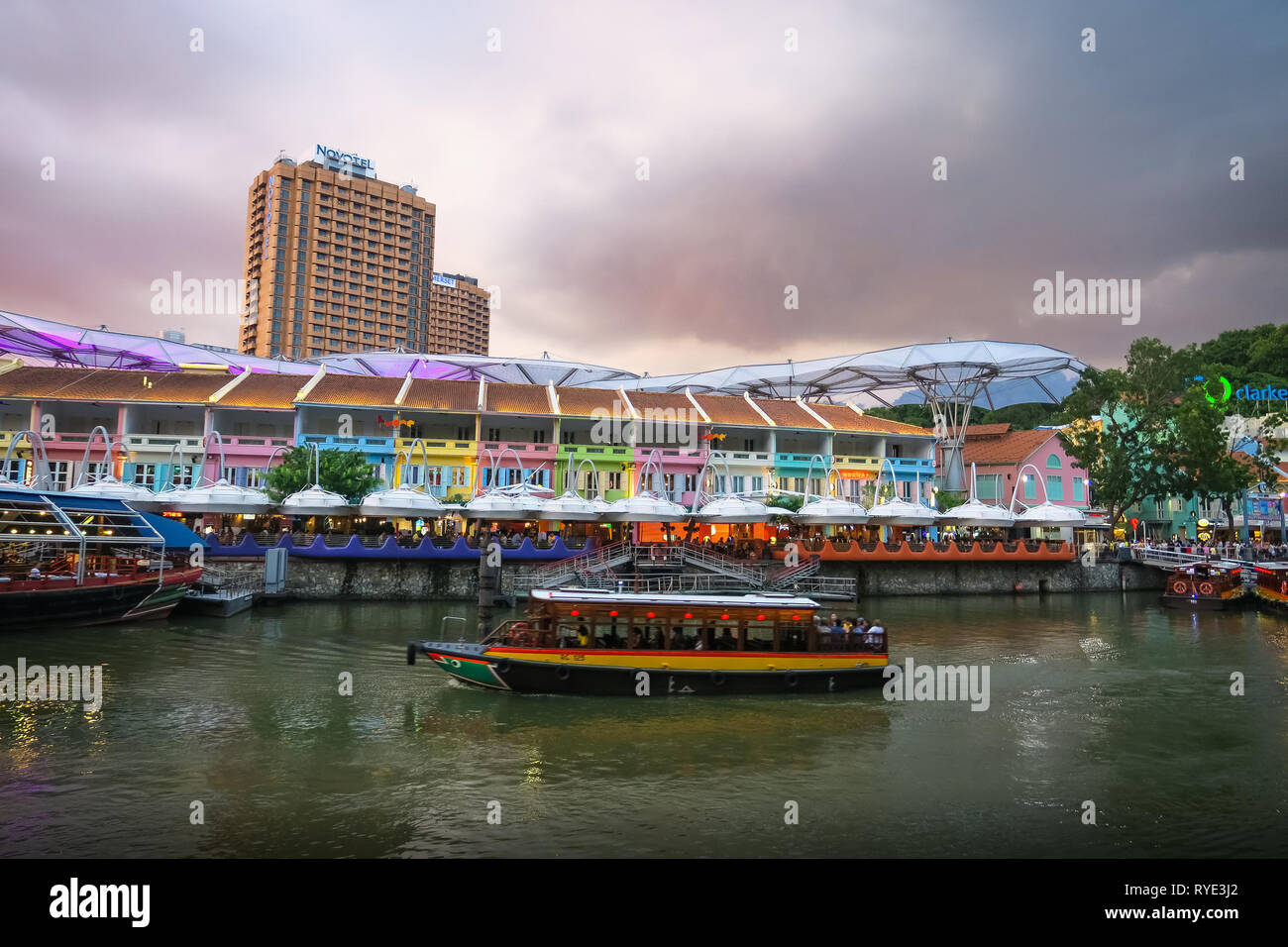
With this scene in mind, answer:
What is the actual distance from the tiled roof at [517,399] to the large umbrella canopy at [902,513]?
815 inches

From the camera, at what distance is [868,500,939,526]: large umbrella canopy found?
42500 millimetres

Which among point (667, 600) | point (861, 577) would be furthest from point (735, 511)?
point (667, 600)

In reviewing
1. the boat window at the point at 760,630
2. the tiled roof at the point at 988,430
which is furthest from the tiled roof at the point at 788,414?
the boat window at the point at 760,630

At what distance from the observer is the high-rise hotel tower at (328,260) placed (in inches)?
4284

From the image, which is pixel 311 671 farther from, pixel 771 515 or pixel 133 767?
pixel 771 515

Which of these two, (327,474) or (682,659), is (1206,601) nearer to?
(682,659)

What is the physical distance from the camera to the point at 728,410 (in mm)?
53125

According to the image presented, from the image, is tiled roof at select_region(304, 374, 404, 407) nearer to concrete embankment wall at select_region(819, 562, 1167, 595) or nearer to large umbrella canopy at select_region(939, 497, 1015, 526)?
concrete embankment wall at select_region(819, 562, 1167, 595)

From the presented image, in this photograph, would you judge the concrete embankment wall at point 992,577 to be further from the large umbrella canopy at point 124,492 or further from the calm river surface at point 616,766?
the large umbrella canopy at point 124,492

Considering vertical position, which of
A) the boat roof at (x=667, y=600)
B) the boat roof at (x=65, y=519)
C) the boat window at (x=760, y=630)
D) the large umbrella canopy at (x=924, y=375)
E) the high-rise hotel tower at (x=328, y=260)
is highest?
the high-rise hotel tower at (x=328, y=260)

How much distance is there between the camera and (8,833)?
10.6 metres

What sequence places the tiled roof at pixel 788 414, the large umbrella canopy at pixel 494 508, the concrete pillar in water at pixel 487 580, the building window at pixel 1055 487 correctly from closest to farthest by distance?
the concrete pillar in water at pixel 487 580 → the large umbrella canopy at pixel 494 508 → the tiled roof at pixel 788 414 → the building window at pixel 1055 487

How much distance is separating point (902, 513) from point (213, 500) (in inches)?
1389
